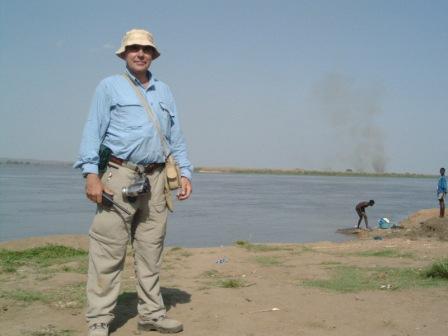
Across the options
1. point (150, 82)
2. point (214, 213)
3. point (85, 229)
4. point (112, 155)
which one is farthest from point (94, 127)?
point (214, 213)

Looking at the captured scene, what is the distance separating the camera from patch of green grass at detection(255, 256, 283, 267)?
273 inches

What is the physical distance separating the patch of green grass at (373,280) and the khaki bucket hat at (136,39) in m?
2.92

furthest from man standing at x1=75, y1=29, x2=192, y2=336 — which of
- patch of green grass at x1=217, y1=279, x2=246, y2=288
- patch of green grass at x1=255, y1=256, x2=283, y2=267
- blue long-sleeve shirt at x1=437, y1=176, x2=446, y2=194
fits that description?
blue long-sleeve shirt at x1=437, y1=176, x2=446, y2=194

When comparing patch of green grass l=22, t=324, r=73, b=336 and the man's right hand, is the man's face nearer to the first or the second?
the man's right hand

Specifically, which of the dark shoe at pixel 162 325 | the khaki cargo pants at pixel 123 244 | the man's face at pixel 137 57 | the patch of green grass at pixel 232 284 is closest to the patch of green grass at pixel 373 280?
the patch of green grass at pixel 232 284

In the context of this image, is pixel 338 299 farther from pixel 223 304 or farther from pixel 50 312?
pixel 50 312

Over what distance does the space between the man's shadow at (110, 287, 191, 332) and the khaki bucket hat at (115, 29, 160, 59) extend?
6.61 feet

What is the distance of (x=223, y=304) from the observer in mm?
4344

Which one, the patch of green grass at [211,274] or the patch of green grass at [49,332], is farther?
the patch of green grass at [211,274]

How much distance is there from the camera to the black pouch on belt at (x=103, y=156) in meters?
3.56

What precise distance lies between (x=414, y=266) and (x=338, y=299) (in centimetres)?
217

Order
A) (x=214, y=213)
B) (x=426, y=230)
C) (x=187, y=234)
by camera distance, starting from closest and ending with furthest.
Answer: (x=426, y=230), (x=187, y=234), (x=214, y=213)

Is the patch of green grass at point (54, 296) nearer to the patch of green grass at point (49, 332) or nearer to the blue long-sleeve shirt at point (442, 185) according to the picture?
the patch of green grass at point (49, 332)

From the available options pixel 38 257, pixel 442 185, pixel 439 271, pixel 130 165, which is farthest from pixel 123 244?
pixel 442 185
